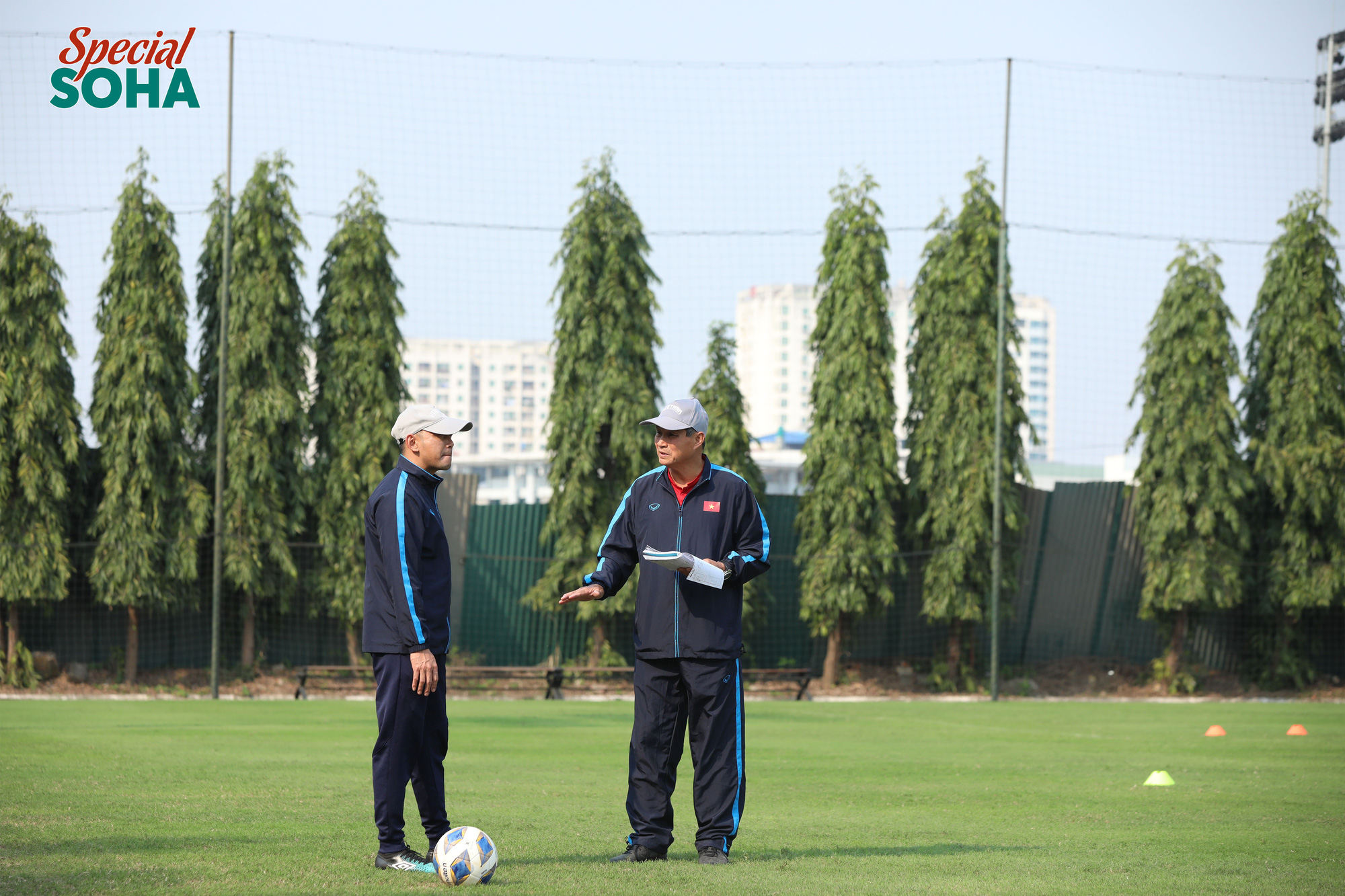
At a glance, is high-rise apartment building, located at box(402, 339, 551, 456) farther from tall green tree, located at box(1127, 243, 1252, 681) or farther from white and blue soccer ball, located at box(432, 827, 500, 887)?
white and blue soccer ball, located at box(432, 827, 500, 887)

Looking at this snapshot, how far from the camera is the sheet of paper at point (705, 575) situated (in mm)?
5195

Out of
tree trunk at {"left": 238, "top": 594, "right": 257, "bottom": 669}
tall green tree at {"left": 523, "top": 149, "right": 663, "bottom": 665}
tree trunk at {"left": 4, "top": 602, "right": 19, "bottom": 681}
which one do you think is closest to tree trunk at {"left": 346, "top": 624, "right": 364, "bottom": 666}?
tree trunk at {"left": 238, "top": 594, "right": 257, "bottom": 669}

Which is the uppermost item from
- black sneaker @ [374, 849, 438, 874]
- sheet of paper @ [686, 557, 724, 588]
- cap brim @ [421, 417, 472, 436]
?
cap brim @ [421, 417, 472, 436]

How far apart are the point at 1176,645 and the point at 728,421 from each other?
23.3ft

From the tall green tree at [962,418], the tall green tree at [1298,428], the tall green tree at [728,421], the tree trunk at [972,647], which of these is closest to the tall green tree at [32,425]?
the tall green tree at [728,421]

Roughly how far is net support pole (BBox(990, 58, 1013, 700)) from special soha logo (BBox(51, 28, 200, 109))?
11.1 metres

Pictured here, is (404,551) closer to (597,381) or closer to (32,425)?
(597,381)

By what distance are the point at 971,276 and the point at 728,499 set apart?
45.1 feet

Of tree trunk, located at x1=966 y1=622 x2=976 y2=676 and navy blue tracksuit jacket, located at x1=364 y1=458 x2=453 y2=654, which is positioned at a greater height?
navy blue tracksuit jacket, located at x1=364 y1=458 x2=453 y2=654

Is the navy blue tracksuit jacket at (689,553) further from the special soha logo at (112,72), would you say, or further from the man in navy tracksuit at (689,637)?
the special soha logo at (112,72)

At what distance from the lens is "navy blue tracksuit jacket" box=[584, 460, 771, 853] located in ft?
17.4

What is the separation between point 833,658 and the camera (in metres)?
18.8

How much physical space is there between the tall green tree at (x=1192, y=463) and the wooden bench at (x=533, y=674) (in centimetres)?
534

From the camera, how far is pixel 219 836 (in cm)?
543
